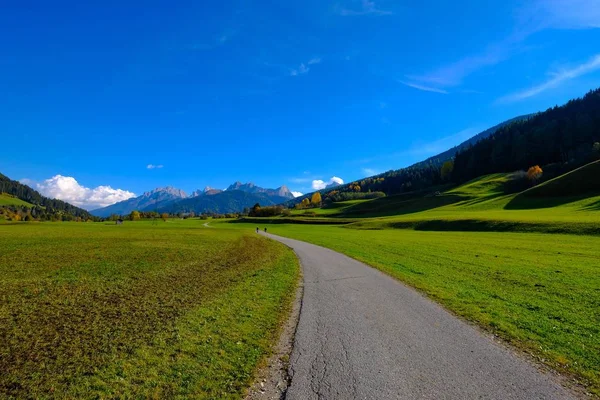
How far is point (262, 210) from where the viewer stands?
155 meters

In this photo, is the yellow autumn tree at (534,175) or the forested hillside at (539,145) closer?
the yellow autumn tree at (534,175)

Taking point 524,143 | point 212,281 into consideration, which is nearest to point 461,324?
point 212,281

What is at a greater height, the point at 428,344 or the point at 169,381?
the point at 169,381

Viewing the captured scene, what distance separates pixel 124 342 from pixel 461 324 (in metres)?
11.0

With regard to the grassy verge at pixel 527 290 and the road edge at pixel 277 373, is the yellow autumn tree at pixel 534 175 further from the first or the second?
the road edge at pixel 277 373

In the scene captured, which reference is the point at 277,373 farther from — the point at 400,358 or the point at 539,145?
the point at 539,145

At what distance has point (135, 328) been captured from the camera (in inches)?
381

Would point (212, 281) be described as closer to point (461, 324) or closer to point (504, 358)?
point (461, 324)

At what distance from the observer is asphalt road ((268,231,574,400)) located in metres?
6.27

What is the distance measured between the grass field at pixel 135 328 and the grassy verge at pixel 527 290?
7618mm

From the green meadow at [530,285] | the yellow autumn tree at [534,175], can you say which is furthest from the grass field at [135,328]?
the yellow autumn tree at [534,175]

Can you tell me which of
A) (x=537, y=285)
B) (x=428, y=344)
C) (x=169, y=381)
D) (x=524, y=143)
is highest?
(x=524, y=143)

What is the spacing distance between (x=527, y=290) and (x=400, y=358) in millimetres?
10990

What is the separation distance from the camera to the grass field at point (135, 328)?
21.4 ft
